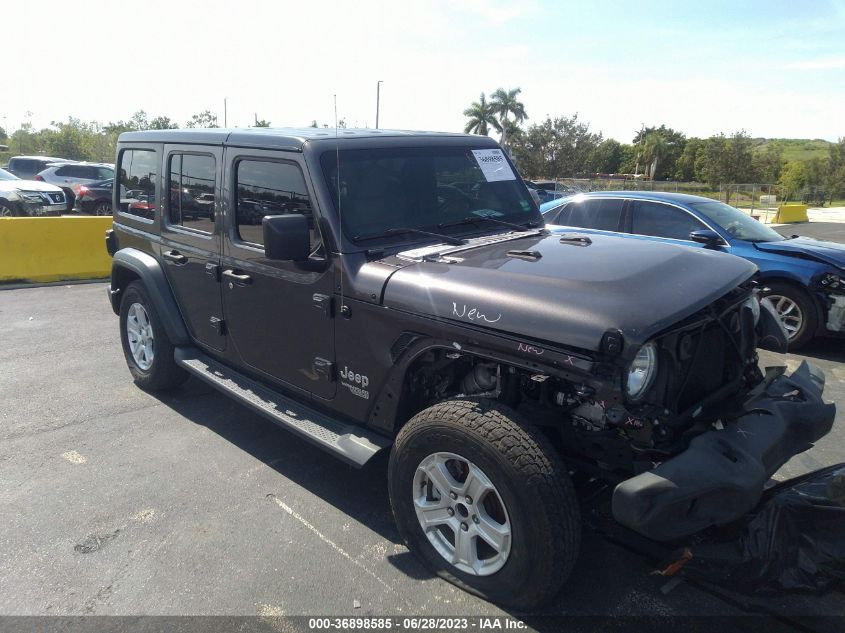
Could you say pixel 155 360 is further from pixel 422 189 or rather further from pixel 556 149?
pixel 556 149

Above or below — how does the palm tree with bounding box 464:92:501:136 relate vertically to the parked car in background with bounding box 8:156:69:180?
above

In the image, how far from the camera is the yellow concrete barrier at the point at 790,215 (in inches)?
1067

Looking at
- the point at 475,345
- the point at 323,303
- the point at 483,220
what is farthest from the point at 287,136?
the point at 475,345

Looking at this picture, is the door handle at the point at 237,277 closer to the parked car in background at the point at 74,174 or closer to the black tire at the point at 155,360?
the black tire at the point at 155,360

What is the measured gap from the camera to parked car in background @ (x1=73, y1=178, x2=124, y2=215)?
1781 centimetres

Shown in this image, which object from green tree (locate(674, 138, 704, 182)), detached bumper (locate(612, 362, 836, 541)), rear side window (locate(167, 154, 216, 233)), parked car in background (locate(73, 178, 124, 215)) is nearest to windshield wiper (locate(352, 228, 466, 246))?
rear side window (locate(167, 154, 216, 233))

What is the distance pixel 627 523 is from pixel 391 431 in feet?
4.30

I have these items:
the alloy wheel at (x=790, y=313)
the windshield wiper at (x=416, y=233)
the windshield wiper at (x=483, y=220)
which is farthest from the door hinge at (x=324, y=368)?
the alloy wheel at (x=790, y=313)

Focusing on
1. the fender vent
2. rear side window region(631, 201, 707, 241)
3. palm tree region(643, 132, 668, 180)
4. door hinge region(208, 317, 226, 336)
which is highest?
palm tree region(643, 132, 668, 180)

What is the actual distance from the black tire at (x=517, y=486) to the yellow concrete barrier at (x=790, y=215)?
29078mm

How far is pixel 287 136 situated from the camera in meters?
3.59

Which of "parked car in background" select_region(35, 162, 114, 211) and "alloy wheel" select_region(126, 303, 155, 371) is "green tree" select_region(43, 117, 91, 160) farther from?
A: "alloy wheel" select_region(126, 303, 155, 371)

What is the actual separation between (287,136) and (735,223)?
18.7 feet

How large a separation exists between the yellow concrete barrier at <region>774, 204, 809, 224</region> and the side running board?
93.8ft
